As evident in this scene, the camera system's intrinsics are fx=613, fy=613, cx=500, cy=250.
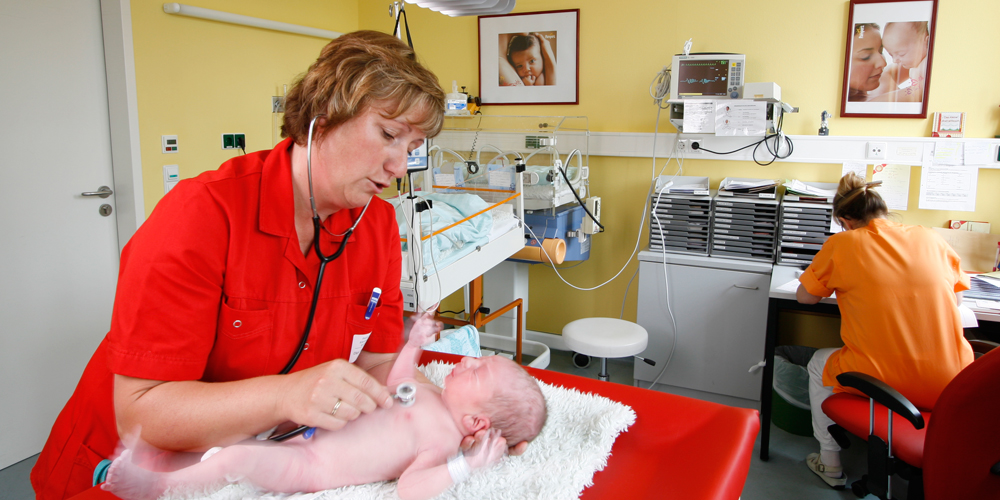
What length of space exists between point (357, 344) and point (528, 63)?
9.28 feet

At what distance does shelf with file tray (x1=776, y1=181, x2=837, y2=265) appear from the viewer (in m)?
2.84

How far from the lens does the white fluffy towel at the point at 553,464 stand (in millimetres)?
1011

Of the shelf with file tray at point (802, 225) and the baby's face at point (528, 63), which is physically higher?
the baby's face at point (528, 63)

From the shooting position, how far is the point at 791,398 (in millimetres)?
2871

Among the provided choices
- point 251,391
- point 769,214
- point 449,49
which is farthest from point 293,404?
point 449,49

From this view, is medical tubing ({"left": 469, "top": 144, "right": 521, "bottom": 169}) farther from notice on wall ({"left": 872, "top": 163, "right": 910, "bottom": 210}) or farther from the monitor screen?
notice on wall ({"left": 872, "top": 163, "right": 910, "bottom": 210})

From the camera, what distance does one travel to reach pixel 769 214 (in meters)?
2.94

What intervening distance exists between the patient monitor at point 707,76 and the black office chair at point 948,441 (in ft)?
5.13

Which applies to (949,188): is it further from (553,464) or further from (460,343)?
(553,464)

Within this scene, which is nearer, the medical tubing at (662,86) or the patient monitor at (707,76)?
the patient monitor at (707,76)

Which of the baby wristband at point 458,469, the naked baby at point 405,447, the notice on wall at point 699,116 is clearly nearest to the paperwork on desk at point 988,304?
the notice on wall at point 699,116

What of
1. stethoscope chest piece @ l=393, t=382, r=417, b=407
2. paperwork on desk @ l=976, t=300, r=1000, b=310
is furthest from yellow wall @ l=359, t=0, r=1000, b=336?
stethoscope chest piece @ l=393, t=382, r=417, b=407

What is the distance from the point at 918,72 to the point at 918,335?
1518 mm

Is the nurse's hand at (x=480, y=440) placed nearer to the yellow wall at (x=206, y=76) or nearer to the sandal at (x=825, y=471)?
the sandal at (x=825, y=471)
